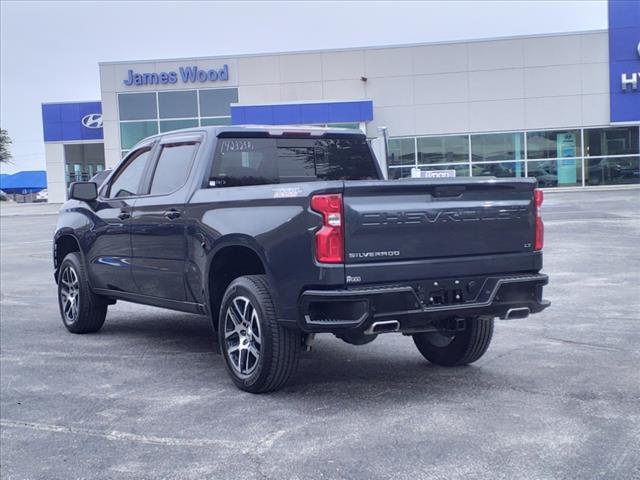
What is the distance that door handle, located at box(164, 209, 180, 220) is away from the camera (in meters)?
→ 6.68

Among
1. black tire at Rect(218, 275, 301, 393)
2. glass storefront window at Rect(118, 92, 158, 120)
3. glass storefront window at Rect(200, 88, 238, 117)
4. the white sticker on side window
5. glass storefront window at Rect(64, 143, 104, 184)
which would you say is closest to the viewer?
the white sticker on side window

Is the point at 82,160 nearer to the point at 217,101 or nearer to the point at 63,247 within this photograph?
the point at 217,101

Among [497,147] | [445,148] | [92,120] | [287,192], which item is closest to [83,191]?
[287,192]

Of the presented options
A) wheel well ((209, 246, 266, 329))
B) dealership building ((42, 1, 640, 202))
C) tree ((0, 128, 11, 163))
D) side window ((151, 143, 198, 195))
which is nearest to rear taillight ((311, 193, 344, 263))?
wheel well ((209, 246, 266, 329))

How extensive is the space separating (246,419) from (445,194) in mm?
2013

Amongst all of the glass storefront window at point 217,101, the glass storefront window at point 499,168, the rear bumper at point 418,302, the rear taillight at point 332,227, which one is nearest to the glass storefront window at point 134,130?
the glass storefront window at point 217,101

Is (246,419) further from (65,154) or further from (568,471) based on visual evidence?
(65,154)

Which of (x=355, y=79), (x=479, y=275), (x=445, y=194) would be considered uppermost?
(x=355, y=79)

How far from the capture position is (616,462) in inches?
172

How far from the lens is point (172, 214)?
22.1 ft

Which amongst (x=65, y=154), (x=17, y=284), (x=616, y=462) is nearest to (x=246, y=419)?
(x=616, y=462)

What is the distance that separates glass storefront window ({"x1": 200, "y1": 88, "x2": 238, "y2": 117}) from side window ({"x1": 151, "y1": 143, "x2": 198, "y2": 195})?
35150mm

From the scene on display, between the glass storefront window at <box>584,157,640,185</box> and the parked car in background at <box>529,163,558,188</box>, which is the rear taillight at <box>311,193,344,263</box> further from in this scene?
the glass storefront window at <box>584,157,640,185</box>

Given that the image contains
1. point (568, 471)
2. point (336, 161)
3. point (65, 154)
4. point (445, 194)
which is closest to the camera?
point (568, 471)
